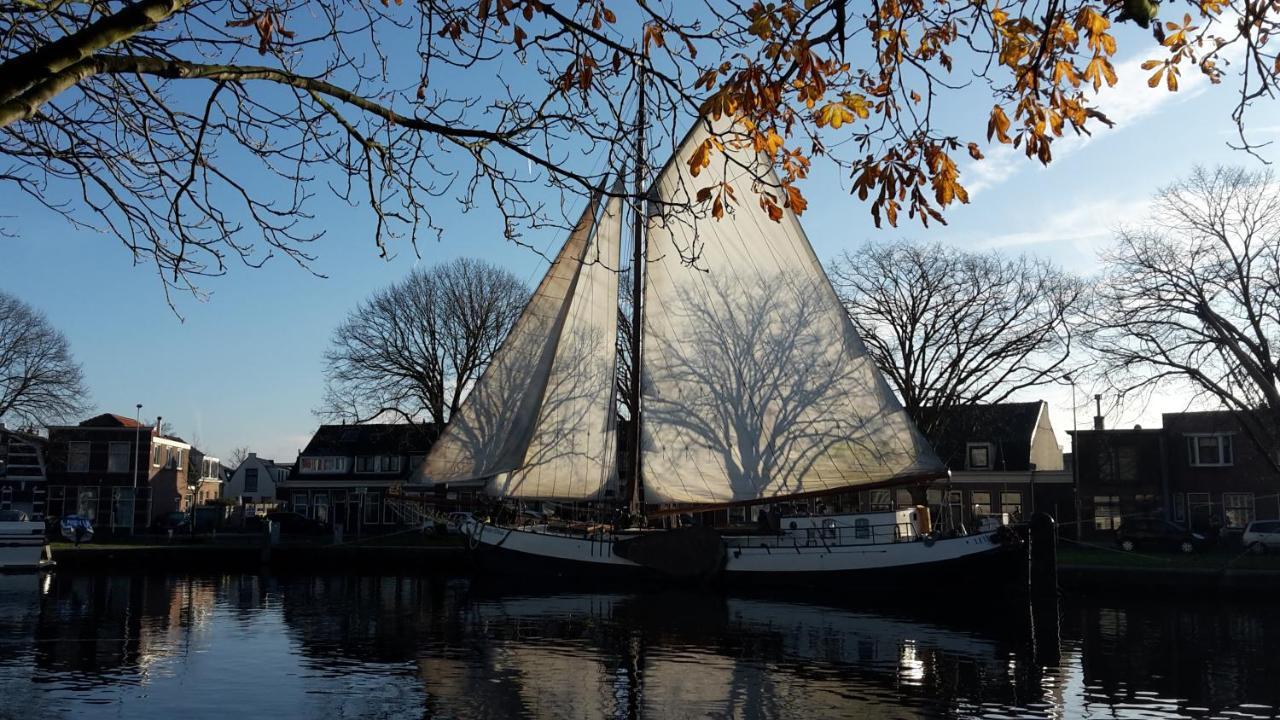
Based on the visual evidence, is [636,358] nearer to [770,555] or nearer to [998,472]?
[770,555]

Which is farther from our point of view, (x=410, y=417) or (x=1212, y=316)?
(x=410, y=417)

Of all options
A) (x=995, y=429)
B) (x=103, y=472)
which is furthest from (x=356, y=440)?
(x=995, y=429)

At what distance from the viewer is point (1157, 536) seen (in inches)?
1480

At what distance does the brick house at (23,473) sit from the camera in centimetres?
5372

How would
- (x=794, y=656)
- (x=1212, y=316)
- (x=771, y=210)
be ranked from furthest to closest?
(x=1212, y=316) < (x=794, y=656) < (x=771, y=210)

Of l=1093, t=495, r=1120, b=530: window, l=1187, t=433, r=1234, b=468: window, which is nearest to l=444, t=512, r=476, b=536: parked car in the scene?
l=1093, t=495, r=1120, b=530: window

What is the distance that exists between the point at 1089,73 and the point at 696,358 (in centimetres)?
2269

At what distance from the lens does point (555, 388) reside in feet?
97.2

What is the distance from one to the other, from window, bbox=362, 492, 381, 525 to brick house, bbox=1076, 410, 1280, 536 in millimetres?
37098

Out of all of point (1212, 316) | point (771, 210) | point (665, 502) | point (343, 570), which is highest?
point (1212, 316)

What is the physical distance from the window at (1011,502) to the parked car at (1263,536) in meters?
12.1

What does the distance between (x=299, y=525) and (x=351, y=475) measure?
9.39m

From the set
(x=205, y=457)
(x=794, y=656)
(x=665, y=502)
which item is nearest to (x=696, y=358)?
(x=665, y=502)

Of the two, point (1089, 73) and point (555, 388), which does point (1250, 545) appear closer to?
point (555, 388)
